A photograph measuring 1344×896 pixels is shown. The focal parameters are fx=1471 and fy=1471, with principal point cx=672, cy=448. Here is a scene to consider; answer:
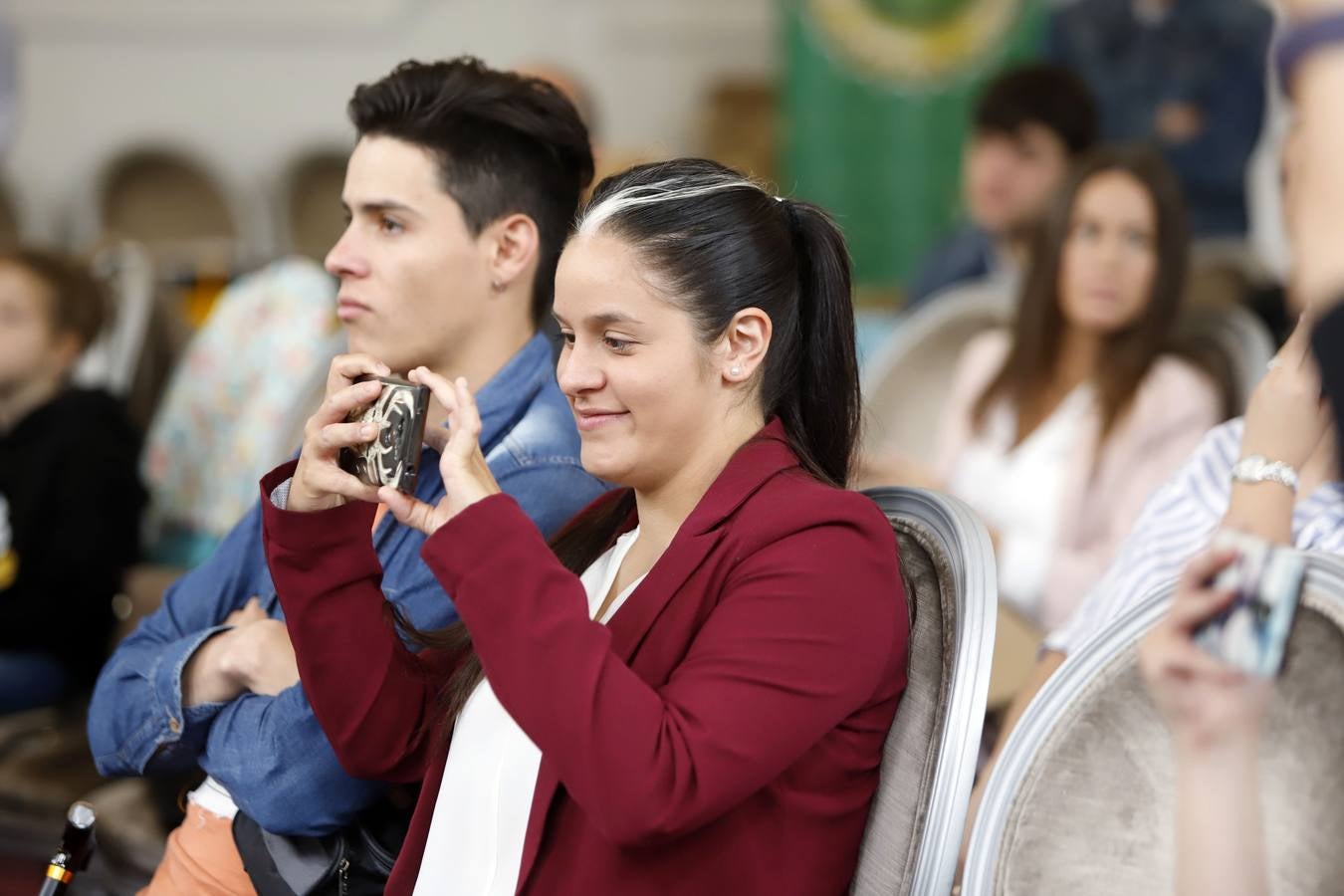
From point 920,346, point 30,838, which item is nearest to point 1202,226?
point 920,346

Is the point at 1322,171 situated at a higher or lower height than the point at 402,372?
higher

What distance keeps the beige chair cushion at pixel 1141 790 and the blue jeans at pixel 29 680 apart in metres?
1.71

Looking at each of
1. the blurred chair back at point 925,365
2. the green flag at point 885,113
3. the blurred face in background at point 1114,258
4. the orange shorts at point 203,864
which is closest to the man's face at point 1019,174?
the blurred chair back at point 925,365

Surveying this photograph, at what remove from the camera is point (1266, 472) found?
1.18 metres

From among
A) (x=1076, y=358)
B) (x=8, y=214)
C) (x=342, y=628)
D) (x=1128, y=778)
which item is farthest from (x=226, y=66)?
(x=1128, y=778)

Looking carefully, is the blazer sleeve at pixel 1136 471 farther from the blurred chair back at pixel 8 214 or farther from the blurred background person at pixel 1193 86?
the blurred chair back at pixel 8 214

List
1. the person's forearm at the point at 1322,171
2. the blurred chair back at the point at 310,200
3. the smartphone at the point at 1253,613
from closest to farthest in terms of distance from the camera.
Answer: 1. the person's forearm at the point at 1322,171
2. the smartphone at the point at 1253,613
3. the blurred chair back at the point at 310,200

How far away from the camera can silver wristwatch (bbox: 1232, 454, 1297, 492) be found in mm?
1177

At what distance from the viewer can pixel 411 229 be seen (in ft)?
5.05

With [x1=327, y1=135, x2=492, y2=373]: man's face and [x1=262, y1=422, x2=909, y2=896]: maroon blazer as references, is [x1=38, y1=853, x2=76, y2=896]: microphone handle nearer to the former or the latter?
[x1=262, y1=422, x2=909, y2=896]: maroon blazer

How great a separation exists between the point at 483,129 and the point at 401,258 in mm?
168

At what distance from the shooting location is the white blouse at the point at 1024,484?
223cm

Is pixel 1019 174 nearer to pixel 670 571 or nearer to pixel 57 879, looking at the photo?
pixel 670 571

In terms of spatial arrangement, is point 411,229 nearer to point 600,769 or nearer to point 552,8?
point 600,769
